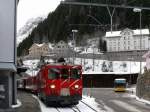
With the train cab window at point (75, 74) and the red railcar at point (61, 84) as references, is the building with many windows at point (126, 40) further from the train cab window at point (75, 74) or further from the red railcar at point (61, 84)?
the red railcar at point (61, 84)

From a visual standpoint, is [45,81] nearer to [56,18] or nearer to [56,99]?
[56,99]

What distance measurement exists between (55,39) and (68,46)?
12.1 meters

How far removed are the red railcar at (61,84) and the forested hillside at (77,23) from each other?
9099 cm

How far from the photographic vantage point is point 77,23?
148 m

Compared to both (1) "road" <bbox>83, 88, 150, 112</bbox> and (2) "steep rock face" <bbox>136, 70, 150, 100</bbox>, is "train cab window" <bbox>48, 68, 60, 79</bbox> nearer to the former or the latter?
(1) "road" <bbox>83, 88, 150, 112</bbox>

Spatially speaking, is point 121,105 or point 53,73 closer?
point 53,73

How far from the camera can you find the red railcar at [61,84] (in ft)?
108

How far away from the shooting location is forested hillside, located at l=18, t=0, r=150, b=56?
132 metres

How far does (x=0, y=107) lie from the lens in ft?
86.5

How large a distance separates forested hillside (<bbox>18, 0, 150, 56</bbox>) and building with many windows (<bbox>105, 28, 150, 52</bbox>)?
3386 millimetres

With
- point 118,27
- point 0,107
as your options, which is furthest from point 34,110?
point 118,27

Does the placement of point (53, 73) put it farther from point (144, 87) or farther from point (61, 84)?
point (144, 87)

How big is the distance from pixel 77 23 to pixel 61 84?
115 m

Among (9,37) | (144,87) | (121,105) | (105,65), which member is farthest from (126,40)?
(9,37)
